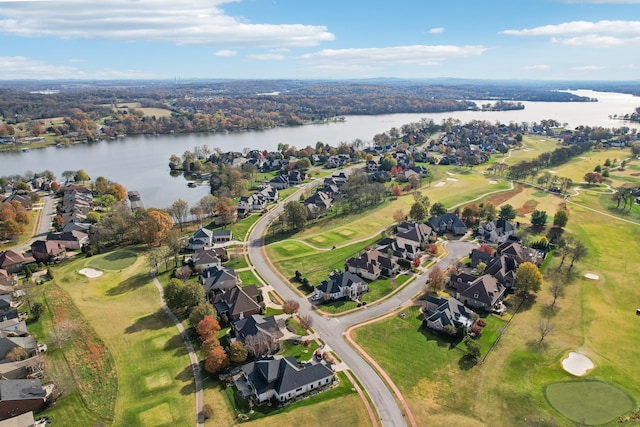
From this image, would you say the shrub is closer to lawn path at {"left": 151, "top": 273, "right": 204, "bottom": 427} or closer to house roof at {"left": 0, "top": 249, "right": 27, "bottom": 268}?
lawn path at {"left": 151, "top": 273, "right": 204, "bottom": 427}

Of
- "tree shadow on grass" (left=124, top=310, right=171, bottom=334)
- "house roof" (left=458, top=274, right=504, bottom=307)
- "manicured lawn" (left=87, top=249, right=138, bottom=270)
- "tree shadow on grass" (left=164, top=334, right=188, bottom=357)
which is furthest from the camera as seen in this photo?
"manicured lawn" (left=87, top=249, right=138, bottom=270)

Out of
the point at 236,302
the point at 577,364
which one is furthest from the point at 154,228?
the point at 577,364

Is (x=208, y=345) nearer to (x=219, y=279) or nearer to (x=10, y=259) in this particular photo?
(x=219, y=279)

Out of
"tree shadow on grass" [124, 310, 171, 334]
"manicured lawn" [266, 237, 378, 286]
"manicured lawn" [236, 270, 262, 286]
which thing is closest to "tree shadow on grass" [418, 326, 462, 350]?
"manicured lawn" [266, 237, 378, 286]

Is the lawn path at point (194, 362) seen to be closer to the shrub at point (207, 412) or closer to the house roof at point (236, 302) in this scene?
the shrub at point (207, 412)

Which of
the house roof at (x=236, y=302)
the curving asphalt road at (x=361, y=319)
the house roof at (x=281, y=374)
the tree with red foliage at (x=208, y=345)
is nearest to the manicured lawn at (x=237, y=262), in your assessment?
the curving asphalt road at (x=361, y=319)

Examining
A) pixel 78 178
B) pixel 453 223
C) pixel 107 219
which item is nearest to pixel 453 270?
pixel 453 223
